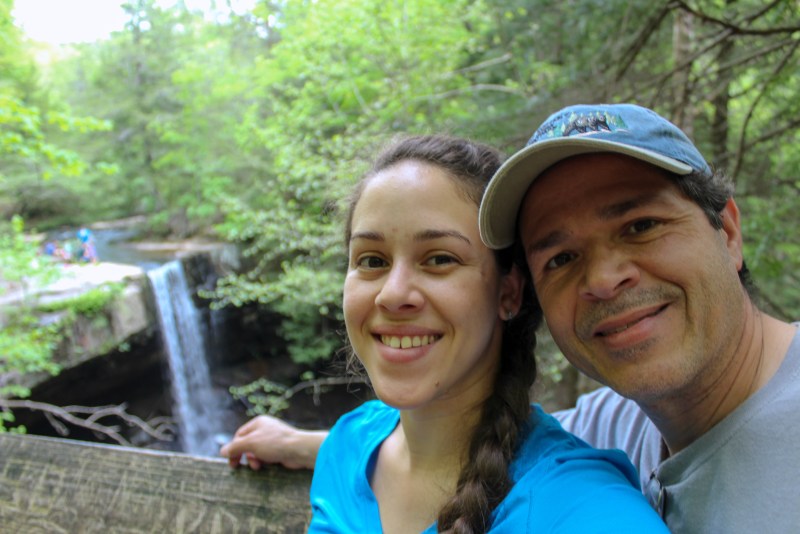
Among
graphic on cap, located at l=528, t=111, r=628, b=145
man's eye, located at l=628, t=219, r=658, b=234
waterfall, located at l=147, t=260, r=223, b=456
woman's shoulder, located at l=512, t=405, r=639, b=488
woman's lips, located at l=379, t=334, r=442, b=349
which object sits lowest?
waterfall, located at l=147, t=260, r=223, b=456

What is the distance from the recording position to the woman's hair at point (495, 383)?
3.33 feet

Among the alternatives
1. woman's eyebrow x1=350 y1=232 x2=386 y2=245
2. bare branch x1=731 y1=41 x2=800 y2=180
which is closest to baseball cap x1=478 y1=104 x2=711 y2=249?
woman's eyebrow x1=350 y1=232 x2=386 y2=245

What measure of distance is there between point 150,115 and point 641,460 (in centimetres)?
1806

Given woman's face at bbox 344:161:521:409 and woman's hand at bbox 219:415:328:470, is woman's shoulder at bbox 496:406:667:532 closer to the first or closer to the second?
woman's face at bbox 344:161:521:409

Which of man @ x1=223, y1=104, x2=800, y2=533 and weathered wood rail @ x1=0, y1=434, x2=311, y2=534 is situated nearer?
man @ x1=223, y1=104, x2=800, y2=533

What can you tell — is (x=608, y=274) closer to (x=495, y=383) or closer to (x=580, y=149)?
(x=580, y=149)

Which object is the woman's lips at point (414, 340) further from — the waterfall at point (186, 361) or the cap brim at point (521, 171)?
the waterfall at point (186, 361)

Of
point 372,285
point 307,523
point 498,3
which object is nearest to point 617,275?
point 372,285

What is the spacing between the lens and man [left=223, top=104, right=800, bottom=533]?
1.04 m

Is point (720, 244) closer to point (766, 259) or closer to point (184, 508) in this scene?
point (184, 508)

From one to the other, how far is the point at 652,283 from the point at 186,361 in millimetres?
12253

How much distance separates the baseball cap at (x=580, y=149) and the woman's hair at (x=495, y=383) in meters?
0.08

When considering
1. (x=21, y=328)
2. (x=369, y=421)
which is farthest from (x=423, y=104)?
(x=21, y=328)

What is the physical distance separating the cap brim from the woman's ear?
0.10 meters
